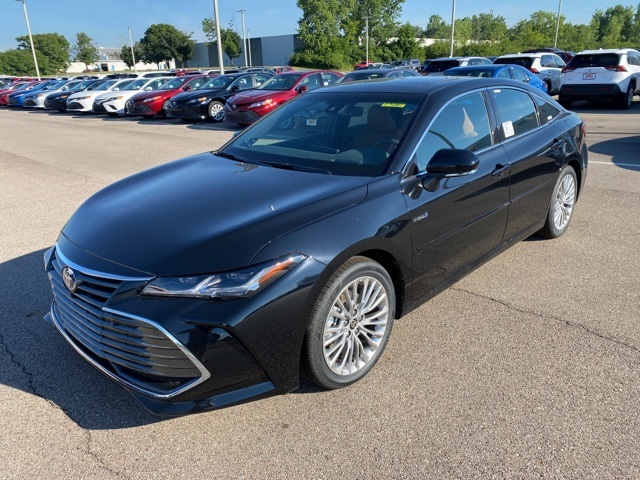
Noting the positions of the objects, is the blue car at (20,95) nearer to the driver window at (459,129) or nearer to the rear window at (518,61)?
the rear window at (518,61)

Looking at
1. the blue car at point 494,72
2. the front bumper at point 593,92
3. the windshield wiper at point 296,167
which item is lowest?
the front bumper at point 593,92

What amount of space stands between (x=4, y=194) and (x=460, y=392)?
7675 millimetres

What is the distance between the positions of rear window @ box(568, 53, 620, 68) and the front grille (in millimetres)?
16510

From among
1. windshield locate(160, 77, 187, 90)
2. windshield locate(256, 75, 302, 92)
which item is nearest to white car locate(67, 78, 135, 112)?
windshield locate(160, 77, 187, 90)

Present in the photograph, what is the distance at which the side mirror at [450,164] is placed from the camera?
10.3ft

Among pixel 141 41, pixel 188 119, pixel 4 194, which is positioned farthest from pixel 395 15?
pixel 4 194

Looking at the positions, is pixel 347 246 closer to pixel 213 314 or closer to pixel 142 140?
pixel 213 314

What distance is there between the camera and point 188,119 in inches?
714

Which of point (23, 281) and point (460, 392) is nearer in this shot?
point (460, 392)

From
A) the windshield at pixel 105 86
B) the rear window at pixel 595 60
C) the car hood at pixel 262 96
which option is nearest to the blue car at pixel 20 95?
the windshield at pixel 105 86

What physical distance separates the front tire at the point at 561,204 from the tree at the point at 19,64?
81.2 metres

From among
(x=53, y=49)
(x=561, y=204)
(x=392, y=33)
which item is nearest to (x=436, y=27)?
(x=392, y=33)

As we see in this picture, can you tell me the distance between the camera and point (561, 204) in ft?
16.6

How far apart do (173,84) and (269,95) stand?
7.72m
